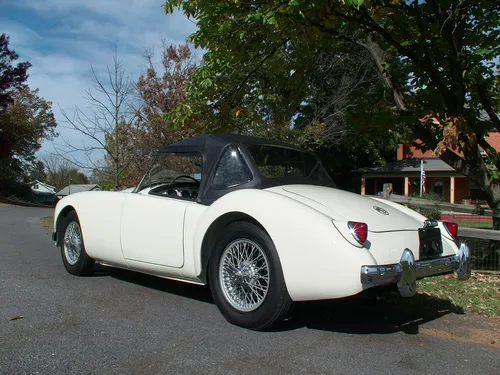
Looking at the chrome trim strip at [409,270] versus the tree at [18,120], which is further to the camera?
the tree at [18,120]

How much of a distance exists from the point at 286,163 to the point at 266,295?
64.5 inches

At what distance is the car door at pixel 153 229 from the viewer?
4.62m

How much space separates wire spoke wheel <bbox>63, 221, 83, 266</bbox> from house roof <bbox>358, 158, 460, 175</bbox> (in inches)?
1029

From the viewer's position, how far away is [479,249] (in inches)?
320

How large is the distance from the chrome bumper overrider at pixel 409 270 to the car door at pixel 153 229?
1.89m

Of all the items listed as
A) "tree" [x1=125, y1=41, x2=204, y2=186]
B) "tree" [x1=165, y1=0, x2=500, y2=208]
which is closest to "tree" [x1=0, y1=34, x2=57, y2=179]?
"tree" [x1=125, y1=41, x2=204, y2=186]

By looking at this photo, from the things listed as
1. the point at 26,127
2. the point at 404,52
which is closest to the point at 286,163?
the point at 404,52

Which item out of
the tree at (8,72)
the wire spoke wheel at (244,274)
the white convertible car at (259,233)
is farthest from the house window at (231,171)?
the tree at (8,72)

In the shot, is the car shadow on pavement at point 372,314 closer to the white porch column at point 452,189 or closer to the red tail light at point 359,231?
the red tail light at point 359,231

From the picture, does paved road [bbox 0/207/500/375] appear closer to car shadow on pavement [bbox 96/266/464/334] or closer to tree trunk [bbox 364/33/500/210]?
car shadow on pavement [bbox 96/266/464/334]

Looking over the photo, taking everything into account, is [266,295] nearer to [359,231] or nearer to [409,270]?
[359,231]

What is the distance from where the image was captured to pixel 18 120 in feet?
118

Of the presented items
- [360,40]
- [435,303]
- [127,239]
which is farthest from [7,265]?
[360,40]

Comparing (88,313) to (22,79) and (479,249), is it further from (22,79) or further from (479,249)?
(22,79)
